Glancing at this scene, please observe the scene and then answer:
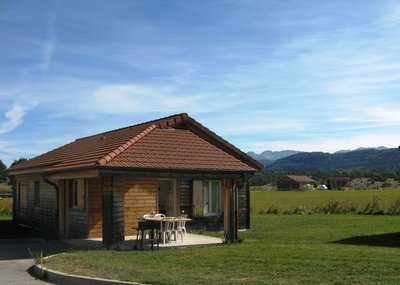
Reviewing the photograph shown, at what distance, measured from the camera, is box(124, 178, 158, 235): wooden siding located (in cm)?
1884

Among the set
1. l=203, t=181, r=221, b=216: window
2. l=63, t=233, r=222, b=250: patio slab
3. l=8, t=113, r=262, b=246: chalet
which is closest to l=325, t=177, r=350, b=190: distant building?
l=8, t=113, r=262, b=246: chalet

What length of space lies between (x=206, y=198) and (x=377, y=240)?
7.03m

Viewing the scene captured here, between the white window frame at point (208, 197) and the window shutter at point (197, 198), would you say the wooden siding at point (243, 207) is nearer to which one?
the white window frame at point (208, 197)

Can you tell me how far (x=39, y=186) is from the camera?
21750 millimetres

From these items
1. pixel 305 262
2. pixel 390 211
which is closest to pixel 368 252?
pixel 305 262

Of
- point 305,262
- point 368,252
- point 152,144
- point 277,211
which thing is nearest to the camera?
point 305,262

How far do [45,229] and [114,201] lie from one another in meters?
7.25

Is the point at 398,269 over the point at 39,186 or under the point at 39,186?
under

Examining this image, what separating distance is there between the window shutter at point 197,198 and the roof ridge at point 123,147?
11.0 ft

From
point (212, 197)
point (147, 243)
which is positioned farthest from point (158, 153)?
point (212, 197)

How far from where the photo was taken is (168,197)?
21.0m

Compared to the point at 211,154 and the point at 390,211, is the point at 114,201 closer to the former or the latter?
the point at 211,154

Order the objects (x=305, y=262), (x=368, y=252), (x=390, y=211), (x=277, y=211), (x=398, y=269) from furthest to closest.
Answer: (x=277, y=211) → (x=390, y=211) → (x=368, y=252) → (x=305, y=262) → (x=398, y=269)

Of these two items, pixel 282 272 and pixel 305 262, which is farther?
pixel 305 262
